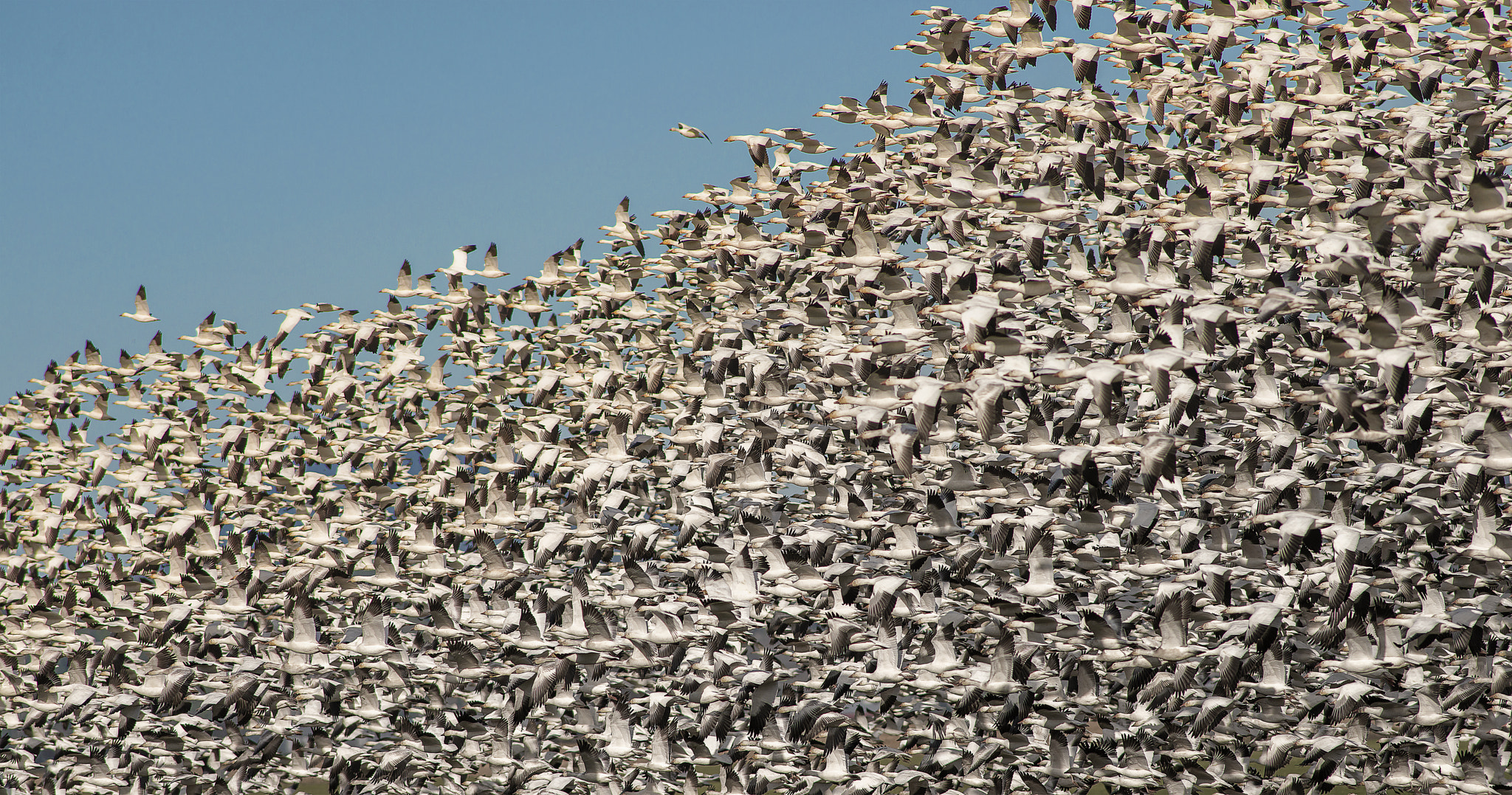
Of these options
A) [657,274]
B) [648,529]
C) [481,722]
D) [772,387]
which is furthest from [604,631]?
[657,274]

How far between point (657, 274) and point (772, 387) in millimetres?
7767

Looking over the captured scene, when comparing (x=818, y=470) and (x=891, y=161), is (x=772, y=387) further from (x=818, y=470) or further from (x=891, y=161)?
(x=891, y=161)

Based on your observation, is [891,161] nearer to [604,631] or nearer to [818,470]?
[818,470]

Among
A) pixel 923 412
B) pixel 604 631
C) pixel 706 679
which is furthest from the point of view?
pixel 706 679

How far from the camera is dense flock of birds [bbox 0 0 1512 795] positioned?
621 inches

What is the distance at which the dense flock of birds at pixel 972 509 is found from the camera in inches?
621

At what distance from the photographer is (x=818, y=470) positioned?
19453 mm

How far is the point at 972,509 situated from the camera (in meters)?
Answer: 20.4

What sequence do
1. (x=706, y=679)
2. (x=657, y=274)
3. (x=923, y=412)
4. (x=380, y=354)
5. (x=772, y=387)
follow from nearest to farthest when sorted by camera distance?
(x=923, y=412), (x=706, y=679), (x=772, y=387), (x=657, y=274), (x=380, y=354)

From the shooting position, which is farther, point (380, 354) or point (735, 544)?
point (380, 354)

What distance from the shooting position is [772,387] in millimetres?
20750

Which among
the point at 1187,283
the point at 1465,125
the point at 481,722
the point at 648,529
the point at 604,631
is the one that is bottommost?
the point at 481,722

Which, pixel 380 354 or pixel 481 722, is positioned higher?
pixel 380 354

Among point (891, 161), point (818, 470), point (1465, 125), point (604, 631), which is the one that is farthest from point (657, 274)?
Result: point (1465, 125)
